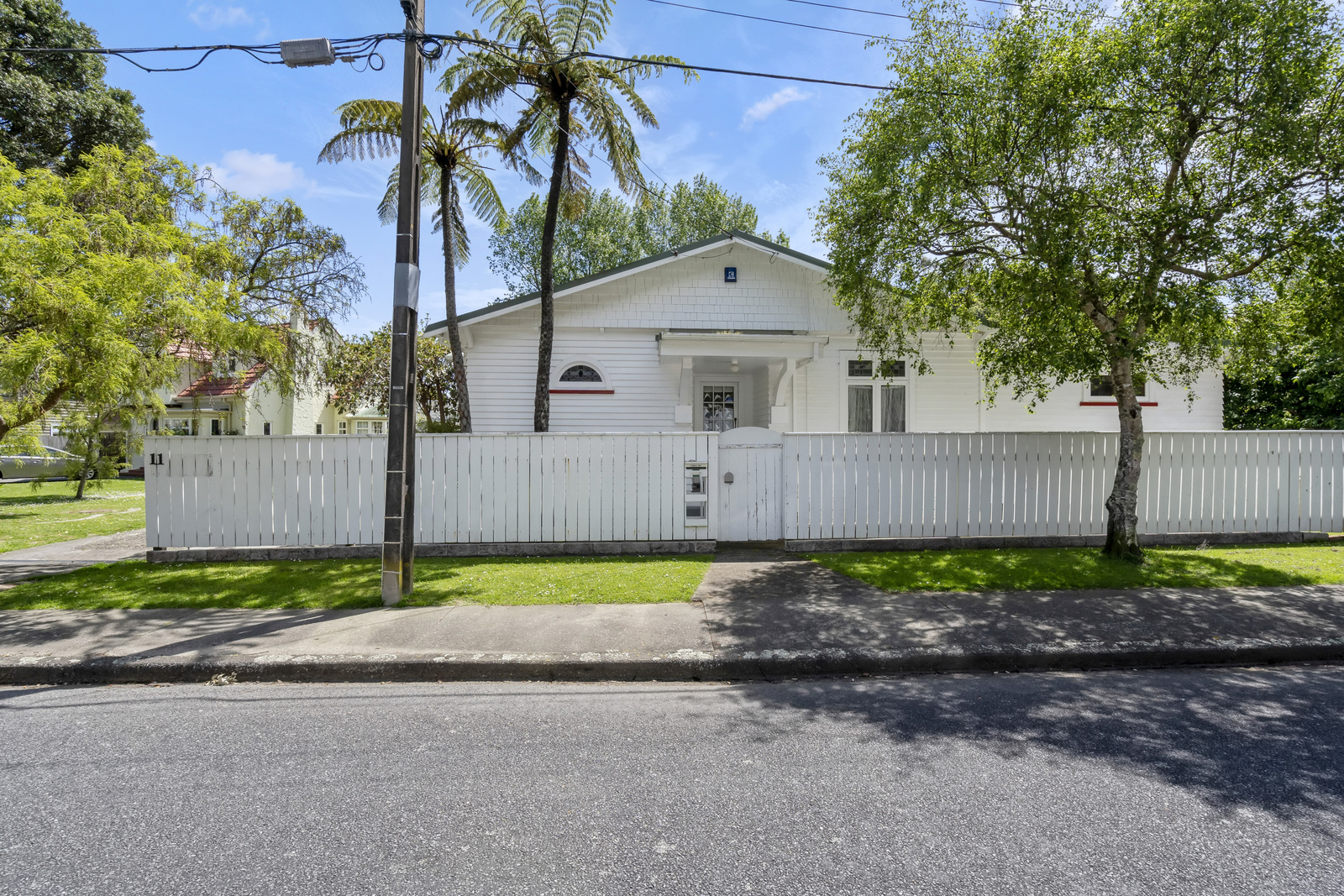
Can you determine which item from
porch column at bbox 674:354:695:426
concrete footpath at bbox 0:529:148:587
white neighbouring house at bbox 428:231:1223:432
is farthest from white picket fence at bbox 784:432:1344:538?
concrete footpath at bbox 0:529:148:587

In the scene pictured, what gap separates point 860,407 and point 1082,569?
7.47m

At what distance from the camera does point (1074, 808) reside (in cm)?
312

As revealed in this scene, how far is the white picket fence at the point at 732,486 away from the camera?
921 cm

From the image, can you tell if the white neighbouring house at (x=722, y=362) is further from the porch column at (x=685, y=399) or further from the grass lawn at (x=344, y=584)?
the grass lawn at (x=344, y=584)

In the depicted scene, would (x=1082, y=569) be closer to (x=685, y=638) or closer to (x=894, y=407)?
(x=685, y=638)

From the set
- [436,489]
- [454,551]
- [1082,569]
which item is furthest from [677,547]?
[1082,569]

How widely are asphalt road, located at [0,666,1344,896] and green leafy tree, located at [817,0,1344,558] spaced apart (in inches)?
182

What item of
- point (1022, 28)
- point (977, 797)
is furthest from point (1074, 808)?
point (1022, 28)

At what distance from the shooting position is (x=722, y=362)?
14.8 meters

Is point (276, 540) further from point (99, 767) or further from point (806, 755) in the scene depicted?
point (806, 755)

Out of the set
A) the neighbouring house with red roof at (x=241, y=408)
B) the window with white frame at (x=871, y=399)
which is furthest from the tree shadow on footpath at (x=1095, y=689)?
the neighbouring house with red roof at (x=241, y=408)

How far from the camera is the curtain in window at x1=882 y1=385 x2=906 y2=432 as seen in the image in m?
15.2

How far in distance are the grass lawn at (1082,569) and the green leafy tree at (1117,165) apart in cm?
74

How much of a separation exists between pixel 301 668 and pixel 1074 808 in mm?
5077
